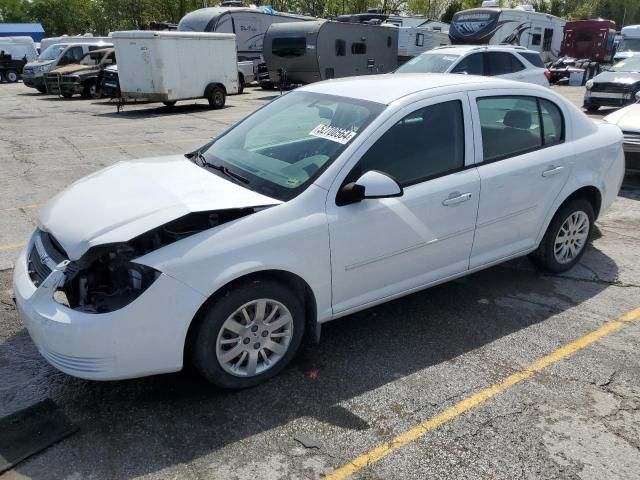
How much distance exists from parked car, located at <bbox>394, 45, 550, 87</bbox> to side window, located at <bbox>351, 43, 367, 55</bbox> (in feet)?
31.9

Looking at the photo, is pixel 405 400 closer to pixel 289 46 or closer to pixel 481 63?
pixel 481 63

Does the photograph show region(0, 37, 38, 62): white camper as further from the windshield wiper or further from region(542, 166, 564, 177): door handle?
region(542, 166, 564, 177): door handle

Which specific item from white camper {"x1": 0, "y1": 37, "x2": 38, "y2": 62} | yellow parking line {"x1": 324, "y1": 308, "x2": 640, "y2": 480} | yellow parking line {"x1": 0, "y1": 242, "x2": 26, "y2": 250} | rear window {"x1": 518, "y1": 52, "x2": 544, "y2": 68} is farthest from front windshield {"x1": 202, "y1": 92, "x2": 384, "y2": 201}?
white camper {"x1": 0, "y1": 37, "x2": 38, "y2": 62}

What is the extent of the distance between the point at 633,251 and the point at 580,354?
231 centimetres

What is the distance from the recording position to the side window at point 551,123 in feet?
14.2

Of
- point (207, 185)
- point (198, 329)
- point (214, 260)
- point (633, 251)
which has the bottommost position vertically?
point (633, 251)

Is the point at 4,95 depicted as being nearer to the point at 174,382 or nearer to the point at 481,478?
the point at 174,382

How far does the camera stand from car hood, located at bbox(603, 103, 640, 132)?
23.8ft

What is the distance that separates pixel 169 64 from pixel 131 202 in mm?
14062

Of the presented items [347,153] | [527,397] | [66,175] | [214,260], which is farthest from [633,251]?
[66,175]

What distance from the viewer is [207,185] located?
10.9 feet

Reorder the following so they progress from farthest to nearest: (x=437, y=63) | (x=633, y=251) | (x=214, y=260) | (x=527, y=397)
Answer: (x=437, y=63)
(x=633, y=251)
(x=527, y=397)
(x=214, y=260)

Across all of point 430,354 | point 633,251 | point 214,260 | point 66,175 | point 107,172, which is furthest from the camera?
point 66,175

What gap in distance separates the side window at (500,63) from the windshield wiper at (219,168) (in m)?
9.01
